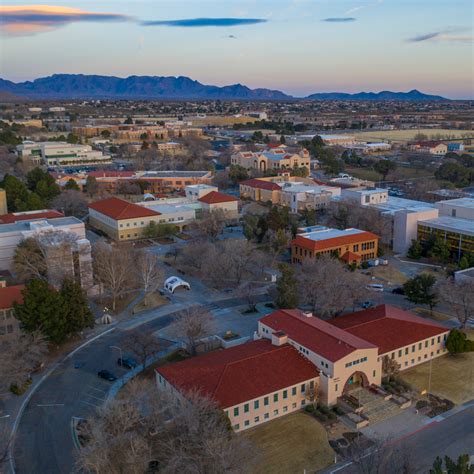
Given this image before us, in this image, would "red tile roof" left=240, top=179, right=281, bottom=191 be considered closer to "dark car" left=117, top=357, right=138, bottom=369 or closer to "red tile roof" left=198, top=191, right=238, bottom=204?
"red tile roof" left=198, top=191, right=238, bottom=204

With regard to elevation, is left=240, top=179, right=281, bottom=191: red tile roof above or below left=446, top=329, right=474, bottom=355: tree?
above

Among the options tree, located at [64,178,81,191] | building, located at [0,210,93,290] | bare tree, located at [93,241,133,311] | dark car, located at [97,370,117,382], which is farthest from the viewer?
tree, located at [64,178,81,191]

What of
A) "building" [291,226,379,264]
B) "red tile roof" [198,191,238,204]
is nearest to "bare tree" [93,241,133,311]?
"building" [291,226,379,264]

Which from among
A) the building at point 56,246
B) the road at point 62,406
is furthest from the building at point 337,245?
the building at point 56,246

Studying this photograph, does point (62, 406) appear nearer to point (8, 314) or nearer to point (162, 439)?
point (162, 439)

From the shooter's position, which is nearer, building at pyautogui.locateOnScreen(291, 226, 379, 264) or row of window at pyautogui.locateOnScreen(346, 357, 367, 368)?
row of window at pyautogui.locateOnScreen(346, 357, 367, 368)

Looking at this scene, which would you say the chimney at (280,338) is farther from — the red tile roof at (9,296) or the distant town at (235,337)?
the red tile roof at (9,296)

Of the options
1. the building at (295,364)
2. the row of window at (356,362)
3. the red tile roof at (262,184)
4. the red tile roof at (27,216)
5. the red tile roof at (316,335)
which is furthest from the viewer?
the red tile roof at (262,184)

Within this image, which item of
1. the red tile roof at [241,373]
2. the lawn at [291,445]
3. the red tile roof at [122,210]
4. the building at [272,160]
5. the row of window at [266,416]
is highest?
the building at [272,160]
